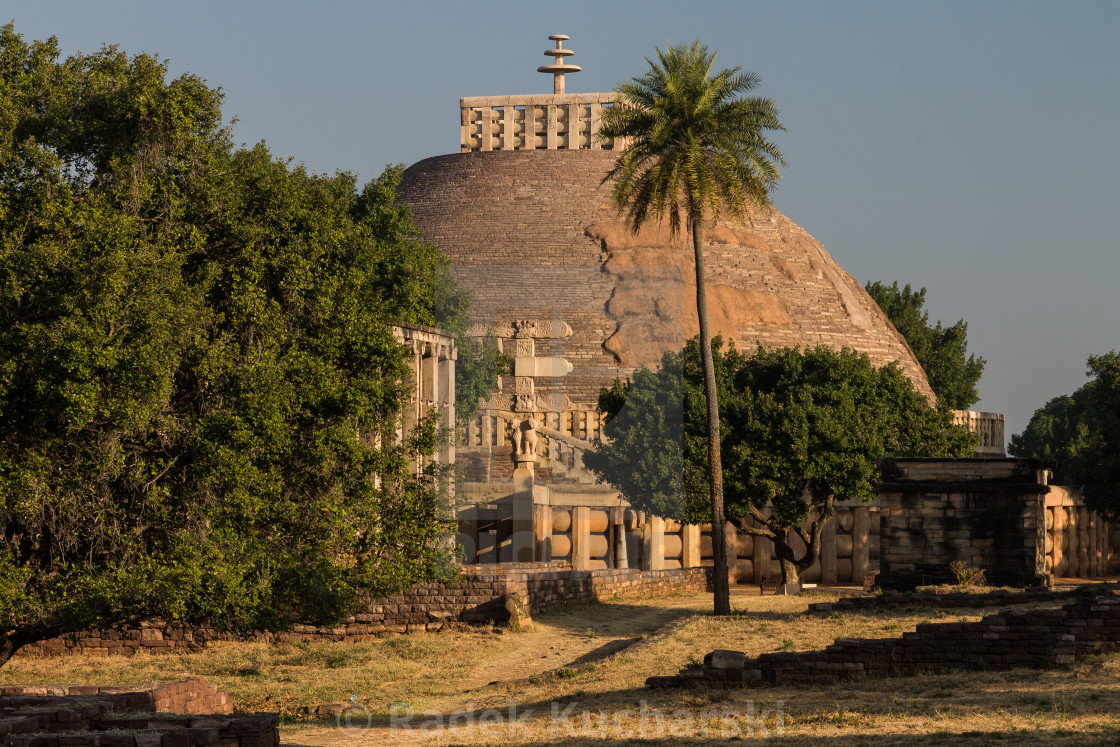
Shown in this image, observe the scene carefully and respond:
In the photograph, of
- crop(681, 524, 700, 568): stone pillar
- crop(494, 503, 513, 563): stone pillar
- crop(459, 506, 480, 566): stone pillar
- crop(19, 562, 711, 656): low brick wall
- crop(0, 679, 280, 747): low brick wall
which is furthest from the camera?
crop(681, 524, 700, 568): stone pillar

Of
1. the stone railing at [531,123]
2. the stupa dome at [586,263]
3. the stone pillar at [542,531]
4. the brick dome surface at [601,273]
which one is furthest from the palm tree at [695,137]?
the stone railing at [531,123]

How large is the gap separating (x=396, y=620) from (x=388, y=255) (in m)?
17.3

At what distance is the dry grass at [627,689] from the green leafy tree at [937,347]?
44.8m

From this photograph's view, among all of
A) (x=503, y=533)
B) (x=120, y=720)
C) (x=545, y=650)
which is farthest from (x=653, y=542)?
(x=120, y=720)

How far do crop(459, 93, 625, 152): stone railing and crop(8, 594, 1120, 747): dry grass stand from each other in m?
47.6

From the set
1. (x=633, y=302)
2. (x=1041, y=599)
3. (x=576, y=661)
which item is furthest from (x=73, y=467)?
(x=633, y=302)

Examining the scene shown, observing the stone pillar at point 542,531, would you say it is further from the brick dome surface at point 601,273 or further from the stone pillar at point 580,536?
the brick dome surface at point 601,273

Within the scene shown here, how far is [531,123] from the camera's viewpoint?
7050cm

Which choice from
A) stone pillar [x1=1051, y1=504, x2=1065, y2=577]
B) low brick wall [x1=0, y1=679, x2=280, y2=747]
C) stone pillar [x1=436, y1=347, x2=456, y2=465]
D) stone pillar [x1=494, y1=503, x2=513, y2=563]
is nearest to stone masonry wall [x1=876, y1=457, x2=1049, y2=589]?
stone pillar [x1=436, y1=347, x2=456, y2=465]

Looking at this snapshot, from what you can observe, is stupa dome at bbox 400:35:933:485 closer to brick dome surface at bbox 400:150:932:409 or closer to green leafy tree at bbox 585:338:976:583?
brick dome surface at bbox 400:150:932:409

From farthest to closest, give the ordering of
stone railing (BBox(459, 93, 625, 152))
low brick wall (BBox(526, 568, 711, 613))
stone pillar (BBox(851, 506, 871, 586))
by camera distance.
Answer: stone railing (BBox(459, 93, 625, 152)), stone pillar (BBox(851, 506, 871, 586)), low brick wall (BBox(526, 568, 711, 613))

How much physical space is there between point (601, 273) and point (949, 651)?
4783cm

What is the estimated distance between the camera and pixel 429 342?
26.1 metres

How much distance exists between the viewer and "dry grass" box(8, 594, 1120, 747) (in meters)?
12.7
